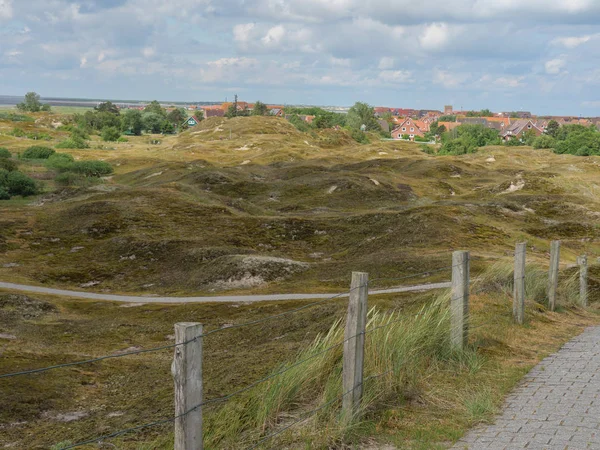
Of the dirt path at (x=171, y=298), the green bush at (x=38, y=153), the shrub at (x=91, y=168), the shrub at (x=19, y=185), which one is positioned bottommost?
the dirt path at (x=171, y=298)

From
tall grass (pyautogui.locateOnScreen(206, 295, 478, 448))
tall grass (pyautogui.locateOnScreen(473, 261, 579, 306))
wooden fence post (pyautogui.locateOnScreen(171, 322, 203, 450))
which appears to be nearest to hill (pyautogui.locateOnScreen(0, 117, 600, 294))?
tall grass (pyautogui.locateOnScreen(473, 261, 579, 306))

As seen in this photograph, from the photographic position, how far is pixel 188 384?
7.71 m

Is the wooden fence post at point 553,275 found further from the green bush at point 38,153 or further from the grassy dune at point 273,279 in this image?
the green bush at point 38,153

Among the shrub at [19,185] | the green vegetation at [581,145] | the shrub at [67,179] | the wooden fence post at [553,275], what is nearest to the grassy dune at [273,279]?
the wooden fence post at [553,275]

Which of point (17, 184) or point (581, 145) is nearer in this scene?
point (17, 184)

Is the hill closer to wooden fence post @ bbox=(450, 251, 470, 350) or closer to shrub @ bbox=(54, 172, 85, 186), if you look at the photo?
shrub @ bbox=(54, 172, 85, 186)

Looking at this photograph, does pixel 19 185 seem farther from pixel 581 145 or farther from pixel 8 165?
pixel 581 145

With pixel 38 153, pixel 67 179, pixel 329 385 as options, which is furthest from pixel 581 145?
pixel 329 385

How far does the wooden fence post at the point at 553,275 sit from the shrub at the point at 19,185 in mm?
86623

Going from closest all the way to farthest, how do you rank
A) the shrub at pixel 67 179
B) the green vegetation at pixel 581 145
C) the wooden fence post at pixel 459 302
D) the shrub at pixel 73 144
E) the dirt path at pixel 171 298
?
the wooden fence post at pixel 459 302 → the dirt path at pixel 171 298 → the shrub at pixel 67 179 → the shrub at pixel 73 144 → the green vegetation at pixel 581 145

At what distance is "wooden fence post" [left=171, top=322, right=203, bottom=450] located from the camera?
24.9ft

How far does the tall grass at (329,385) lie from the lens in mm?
10297

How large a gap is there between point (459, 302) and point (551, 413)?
3.50 m

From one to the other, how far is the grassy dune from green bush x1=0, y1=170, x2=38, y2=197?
4.75m
